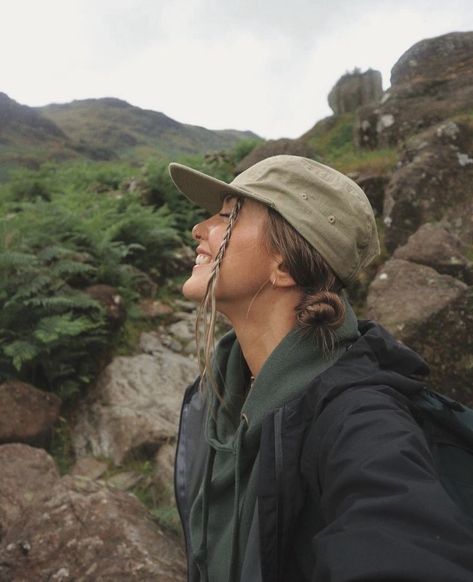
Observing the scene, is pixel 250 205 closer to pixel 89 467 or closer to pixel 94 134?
pixel 89 467

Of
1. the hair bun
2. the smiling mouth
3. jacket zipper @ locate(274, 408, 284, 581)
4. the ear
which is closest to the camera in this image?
jacket zipper @ locate(274, 408, 284, 581)

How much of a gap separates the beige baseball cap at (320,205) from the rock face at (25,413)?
375 centimetres

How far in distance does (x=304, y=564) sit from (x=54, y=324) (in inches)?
167

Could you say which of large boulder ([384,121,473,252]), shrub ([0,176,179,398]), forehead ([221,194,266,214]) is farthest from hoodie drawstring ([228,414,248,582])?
large boulder ([384,121,473,252])

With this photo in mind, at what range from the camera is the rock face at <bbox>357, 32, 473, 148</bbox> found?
30.4 feet

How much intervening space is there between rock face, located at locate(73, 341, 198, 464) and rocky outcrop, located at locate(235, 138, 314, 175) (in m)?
6.94

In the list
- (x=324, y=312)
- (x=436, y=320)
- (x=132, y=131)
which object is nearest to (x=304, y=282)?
(x=324, y=312)

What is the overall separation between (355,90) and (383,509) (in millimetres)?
25375

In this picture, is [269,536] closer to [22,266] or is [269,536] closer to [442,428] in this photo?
[442,428]

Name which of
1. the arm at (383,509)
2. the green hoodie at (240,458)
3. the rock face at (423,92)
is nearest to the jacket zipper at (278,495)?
the arm at (383,509)

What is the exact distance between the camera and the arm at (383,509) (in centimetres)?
95

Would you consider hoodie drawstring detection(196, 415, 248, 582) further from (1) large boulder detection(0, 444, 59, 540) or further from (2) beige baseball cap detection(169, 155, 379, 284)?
(1) large boulder detection(0, 444, 59, 540)

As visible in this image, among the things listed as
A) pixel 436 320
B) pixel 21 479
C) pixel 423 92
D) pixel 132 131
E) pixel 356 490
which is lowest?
pixel 21 479

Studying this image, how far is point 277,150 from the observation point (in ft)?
39.6
